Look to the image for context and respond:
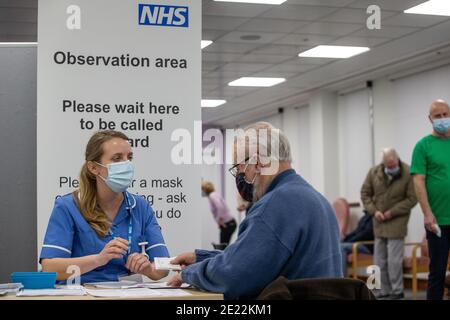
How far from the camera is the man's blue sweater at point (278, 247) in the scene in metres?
2.19

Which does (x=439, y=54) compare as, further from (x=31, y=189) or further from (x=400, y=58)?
(x=31, y=189)

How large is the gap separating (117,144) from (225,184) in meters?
14.6

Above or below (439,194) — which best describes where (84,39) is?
above

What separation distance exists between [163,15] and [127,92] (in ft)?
1.70

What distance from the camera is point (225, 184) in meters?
17.8

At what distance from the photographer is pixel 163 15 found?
4.34 m

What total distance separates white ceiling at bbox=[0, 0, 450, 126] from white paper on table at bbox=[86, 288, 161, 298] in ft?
15.7

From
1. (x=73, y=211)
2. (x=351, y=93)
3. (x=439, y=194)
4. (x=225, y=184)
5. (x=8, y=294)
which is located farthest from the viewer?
(x=225, y=184)

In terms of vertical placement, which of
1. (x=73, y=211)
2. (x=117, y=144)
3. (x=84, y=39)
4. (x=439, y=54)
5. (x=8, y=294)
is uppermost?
Result: (x=439, y=54)

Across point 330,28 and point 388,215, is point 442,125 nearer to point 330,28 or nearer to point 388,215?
point 330,28

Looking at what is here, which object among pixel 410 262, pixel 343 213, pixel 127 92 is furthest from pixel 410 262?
pixel 127 92

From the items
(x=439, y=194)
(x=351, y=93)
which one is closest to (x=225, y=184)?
(x=351, y=93)

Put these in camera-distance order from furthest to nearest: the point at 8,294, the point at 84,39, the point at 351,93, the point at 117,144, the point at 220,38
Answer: the point at 351,93, the point at 220,38, the point at 84,39, the point at 117,144, the point at 8,294

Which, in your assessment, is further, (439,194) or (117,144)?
(439,194)
